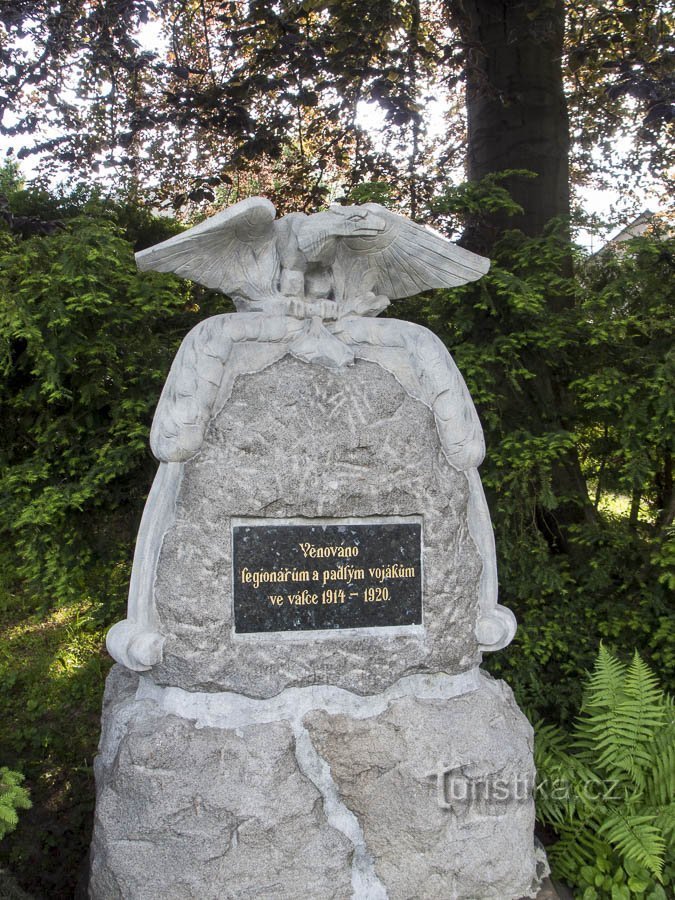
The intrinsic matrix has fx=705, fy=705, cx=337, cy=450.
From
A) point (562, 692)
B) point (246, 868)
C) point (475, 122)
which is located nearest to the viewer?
point (246, 868)

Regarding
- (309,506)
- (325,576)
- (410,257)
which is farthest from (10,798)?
(410,257)

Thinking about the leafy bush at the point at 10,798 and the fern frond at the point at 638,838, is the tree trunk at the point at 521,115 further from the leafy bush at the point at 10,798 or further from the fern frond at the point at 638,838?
the leafy bush at the point at 10,798

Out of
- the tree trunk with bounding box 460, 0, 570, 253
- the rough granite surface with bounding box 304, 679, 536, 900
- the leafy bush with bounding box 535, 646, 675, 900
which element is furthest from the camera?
the tree trunk with bounding box 460, 0, 570, 253

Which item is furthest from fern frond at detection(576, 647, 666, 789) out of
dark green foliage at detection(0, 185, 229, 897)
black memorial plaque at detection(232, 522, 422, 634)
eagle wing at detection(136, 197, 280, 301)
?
dark green foliage at detection(0, 185, 229, 897)

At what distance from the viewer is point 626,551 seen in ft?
14.0

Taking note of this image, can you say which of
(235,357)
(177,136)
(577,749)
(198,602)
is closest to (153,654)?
(198,602)

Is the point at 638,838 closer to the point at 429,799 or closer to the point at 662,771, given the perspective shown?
the point at 662,771

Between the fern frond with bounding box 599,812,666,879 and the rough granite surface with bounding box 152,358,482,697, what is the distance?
3.01ft

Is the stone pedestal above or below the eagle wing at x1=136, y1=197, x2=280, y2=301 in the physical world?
below

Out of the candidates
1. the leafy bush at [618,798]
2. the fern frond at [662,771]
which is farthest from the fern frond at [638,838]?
the fern frond at [662,771]

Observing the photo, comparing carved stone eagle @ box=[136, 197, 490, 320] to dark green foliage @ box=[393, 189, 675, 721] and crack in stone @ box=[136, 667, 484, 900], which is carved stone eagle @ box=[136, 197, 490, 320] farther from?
crack in stone @ box=[136, 667, 484, 900]

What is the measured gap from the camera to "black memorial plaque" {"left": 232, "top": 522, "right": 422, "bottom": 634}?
253 cm

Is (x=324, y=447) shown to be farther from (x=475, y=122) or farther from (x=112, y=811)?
(x=475, y=122)

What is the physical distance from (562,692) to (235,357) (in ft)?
9.58
